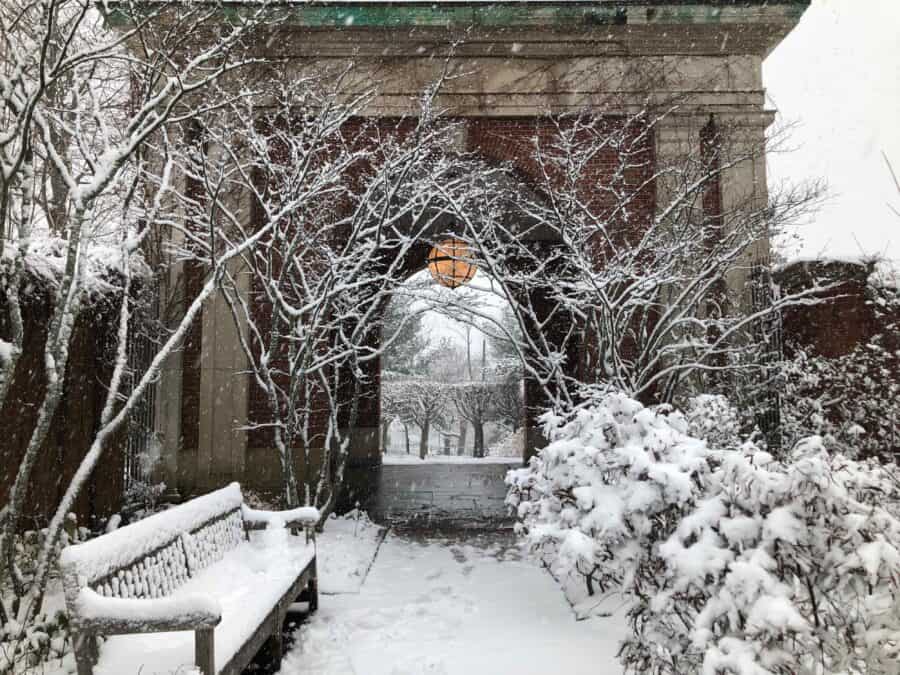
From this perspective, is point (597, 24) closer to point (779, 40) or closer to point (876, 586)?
point (779, 40)

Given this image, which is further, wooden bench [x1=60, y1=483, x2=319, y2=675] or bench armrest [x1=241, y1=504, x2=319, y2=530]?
bench armrest [x1=241, y1=504, x2=319, y2=530]

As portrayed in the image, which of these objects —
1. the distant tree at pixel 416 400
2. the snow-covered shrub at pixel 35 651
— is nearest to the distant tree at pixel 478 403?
the distant tree at pixel 416 400

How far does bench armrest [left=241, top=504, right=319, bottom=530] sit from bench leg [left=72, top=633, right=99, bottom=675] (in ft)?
7.62

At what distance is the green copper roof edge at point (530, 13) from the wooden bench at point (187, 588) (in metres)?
6.31

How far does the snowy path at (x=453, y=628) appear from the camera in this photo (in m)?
4.02

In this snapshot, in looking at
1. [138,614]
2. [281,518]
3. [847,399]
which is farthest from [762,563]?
[847,399]

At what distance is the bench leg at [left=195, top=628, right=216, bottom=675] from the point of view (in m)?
2.87

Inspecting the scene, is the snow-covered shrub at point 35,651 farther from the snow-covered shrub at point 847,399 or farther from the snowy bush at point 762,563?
Result: the snow-covered shrub at point 847,399

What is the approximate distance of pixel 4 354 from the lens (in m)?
3.70

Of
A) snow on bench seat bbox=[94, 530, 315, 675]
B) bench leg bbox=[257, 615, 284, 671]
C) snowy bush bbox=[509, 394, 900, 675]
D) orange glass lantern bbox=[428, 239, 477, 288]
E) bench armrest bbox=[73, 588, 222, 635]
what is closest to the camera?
snowy bush bbox=[509, 394, 900, 675]

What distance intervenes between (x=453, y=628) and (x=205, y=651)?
84.4 inches

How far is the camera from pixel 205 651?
9.43ft

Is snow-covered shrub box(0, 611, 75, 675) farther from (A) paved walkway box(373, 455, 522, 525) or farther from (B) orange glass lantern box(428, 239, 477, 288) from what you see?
(B) orange glass lantern box(428, 239, 477, 288)

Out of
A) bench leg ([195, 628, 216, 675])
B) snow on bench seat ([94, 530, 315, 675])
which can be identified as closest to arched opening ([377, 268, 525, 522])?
snow on bench seat ([94, 530, 315, 675])
